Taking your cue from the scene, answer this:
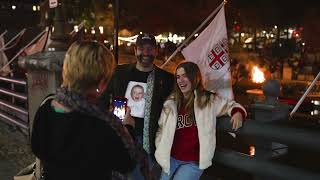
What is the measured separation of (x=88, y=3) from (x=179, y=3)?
17290 mm

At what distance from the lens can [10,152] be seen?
7789 millimetres

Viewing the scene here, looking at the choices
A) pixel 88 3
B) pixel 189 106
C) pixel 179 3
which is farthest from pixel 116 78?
pixel 88 3

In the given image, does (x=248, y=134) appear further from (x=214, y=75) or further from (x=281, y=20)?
(x=281, y=20)

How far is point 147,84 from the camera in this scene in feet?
13.3

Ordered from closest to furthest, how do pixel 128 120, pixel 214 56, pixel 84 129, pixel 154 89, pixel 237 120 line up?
pixel 84 129
pixel 128 120
pixel 237 120
pixel 154 89
pixel 214 56

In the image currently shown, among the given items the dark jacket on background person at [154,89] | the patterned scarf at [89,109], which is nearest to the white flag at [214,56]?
the dark jacket on background person at [154,89]

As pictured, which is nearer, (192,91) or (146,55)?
(192,91)

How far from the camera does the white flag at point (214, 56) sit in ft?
17.7

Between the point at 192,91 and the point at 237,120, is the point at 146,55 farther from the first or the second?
the point at 237,120

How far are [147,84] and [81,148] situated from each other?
5.61ft

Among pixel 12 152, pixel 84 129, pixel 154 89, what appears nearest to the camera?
pixel 84 129

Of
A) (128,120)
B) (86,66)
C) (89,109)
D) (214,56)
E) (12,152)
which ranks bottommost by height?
(12,152)

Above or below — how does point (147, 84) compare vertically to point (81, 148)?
above

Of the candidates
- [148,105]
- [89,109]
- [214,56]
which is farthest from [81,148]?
[214,56]
